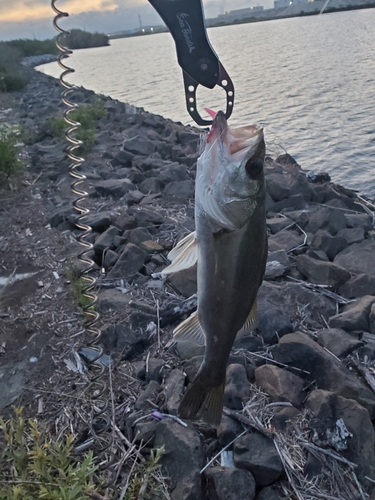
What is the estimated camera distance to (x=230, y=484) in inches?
112

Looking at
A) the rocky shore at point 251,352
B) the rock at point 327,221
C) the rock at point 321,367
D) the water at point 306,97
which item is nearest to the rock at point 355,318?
the rocky shore at point 251,352

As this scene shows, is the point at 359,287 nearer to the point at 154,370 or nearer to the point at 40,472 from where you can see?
the point at 154,370

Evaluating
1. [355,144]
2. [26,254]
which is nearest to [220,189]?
[26,254]

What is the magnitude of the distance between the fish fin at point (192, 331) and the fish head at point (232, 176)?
0.67m

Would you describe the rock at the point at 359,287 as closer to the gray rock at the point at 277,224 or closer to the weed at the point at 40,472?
the gray rock at the point at 277,224

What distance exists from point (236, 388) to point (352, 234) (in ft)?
13.0

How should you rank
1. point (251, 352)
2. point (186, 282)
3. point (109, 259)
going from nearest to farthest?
point (251, 352), point (186, 282), point (109, 259)

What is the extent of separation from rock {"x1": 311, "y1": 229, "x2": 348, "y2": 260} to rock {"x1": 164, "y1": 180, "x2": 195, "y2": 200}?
238cm

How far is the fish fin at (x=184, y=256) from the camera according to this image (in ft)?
8.70

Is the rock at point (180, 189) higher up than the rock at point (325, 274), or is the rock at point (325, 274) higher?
the rock at point (180, 189)

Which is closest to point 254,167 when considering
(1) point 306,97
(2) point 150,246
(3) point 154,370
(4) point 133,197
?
(3) point 154,370

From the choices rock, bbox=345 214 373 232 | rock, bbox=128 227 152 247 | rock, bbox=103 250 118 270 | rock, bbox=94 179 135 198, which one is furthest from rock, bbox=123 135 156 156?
rock, bbox=103 250 118 270

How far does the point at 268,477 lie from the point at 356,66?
2273 centimetres

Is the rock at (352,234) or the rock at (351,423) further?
the rock at (352,234)
